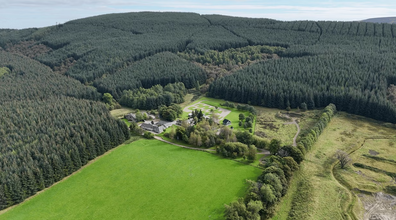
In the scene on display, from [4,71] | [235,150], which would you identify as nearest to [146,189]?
[235,150]

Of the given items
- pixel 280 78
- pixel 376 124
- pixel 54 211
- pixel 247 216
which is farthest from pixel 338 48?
pixel 54 211

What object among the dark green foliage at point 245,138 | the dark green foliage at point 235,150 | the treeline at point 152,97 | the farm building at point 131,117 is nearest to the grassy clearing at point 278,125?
the dark green foliage at point 245,138

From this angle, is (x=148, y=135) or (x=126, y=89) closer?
(x=148, y=135)

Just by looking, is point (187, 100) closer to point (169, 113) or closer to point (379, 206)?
point (169, 113)

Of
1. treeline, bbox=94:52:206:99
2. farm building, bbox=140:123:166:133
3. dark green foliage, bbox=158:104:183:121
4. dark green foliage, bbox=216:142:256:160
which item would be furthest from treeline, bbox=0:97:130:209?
treeline, bbox=94:52:206:99

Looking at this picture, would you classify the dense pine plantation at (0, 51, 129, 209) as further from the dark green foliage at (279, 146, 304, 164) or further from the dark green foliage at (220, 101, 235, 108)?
the dark green foliage at (279, 146, 304, 164)

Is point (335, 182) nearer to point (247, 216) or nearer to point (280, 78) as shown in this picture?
point (247, 216)
